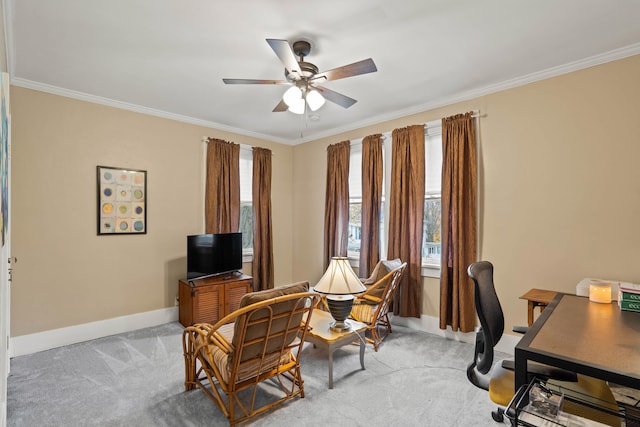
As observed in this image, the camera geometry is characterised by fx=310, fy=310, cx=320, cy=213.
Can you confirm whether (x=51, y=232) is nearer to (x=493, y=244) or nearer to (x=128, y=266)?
(x=128, y=266)

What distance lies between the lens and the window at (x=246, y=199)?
16.4ft

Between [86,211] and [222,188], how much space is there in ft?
5.40

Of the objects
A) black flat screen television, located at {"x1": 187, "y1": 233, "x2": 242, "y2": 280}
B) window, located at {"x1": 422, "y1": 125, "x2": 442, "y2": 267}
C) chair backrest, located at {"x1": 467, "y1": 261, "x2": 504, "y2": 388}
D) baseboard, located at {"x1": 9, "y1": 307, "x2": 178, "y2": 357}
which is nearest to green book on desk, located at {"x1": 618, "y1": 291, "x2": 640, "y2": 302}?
chair backrest, located at {"x1": 467, "y1": 261, "x2": 504, "y2": 388}

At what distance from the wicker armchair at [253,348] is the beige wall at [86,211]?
1966mm

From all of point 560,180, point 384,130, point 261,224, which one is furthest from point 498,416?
point 261,224

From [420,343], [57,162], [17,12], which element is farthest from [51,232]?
[420,343]

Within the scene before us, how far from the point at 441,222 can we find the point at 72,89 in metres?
4.41

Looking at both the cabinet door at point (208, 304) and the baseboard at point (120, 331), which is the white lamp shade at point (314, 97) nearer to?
the cabinet door at point (208, 304)

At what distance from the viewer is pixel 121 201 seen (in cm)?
380

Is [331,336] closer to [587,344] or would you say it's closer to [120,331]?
[587,344]

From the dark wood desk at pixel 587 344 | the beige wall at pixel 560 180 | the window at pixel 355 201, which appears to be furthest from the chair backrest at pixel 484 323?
the window at pixel 355 201

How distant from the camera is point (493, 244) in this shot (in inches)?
132

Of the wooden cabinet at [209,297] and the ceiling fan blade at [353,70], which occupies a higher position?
the ceiling fan blade at [353,70]

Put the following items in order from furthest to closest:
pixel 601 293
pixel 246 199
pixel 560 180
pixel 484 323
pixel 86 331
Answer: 1. pixel 246 199
2. pixel 86 331
3. pixel 560 180
4. pixel 601 293
5. pixel 484 323
